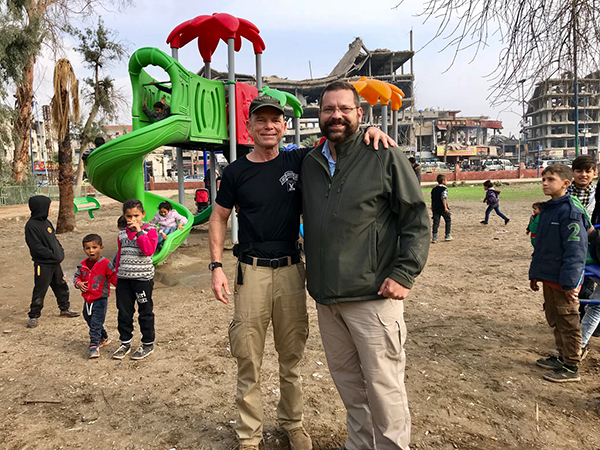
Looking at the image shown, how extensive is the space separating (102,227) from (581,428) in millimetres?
13017

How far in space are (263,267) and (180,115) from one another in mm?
5615

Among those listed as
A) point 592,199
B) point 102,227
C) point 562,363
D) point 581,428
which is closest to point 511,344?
point 562,363

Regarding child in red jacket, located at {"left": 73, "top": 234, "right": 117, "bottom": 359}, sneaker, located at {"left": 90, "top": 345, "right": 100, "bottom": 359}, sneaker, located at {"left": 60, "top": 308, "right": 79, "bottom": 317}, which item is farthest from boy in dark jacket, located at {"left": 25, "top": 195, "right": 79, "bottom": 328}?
sneaker, located at {"left": 90, "top": 345, "right": 100, "bottom": 359}

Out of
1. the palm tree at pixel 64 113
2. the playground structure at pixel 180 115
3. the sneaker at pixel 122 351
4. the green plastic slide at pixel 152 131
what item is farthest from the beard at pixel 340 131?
the palm tree at pixel 64 113

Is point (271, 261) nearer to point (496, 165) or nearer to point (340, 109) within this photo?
point (340, 109)

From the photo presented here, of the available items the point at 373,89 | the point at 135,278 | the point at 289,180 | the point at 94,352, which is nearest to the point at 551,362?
the point at 289,180

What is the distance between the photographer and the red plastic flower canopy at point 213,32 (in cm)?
827

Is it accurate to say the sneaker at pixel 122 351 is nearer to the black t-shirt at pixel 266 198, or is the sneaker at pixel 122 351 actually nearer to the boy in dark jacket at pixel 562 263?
the black t-shirt at pixel 266 198

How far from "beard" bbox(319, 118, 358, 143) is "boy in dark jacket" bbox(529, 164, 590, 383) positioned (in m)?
2.09

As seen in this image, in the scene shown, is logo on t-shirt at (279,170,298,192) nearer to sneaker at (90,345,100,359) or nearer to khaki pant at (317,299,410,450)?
khaki pant at (317,299,410,450)

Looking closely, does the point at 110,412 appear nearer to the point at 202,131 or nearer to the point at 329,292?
the point at 329,292

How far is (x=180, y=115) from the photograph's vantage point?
23.8 feet

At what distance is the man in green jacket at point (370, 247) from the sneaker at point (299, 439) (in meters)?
0.45

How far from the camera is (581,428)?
2.64 metres
